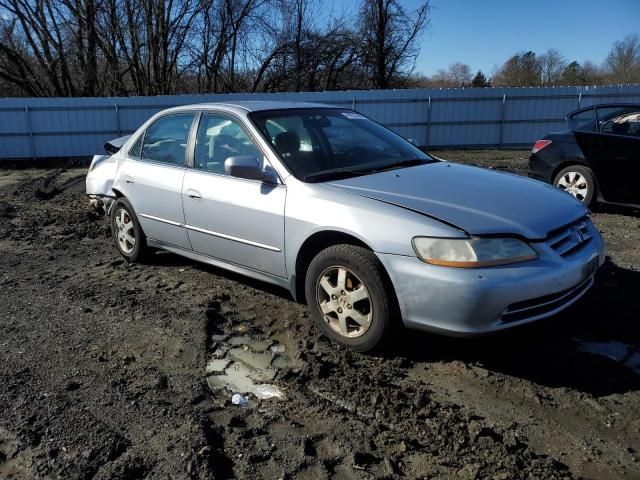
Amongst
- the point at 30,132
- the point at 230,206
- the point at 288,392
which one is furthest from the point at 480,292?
the point at 30,132

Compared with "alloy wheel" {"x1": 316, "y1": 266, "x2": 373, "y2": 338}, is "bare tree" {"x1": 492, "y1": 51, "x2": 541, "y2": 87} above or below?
above

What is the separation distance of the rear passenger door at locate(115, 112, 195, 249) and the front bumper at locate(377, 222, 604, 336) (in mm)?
2250

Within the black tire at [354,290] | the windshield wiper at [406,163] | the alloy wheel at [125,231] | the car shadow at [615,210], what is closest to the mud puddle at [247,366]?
the black tire at [354,290]

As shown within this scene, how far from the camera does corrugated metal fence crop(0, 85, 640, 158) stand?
52.8 feet

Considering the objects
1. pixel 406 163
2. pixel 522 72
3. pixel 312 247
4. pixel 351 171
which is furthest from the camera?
pixel 522 72

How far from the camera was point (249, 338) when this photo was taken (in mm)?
3900

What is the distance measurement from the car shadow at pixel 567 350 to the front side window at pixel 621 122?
3.71 meters

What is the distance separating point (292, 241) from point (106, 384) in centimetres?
147

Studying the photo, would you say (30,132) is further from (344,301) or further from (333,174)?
(344,301)

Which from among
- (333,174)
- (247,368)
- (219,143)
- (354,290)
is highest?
(219,143)

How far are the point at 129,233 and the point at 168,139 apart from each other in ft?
3.86

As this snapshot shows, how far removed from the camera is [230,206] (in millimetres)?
4148

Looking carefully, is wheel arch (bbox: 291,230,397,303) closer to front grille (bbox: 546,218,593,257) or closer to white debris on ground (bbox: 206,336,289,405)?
white debris on ground (bbox: 206,336,289,405)

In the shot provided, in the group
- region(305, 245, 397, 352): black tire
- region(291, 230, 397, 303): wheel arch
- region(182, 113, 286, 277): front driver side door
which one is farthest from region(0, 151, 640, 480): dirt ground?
region(182, 113, 286, 277): front driver side door
